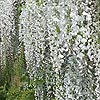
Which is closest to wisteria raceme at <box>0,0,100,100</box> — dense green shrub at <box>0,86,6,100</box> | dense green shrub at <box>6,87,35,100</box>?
dense green shrub at <box>6,87,35,100</box>

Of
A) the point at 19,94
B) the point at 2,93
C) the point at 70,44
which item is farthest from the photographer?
the point at 2,93

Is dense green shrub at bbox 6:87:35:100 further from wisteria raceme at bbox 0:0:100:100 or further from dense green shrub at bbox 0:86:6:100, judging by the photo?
wisteria raceme at bbox 0:0:100:100

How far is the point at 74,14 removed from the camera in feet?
14.1

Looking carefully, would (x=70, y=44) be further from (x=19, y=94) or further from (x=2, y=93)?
(x=2, y=93)

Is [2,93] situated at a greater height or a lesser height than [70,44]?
lesser

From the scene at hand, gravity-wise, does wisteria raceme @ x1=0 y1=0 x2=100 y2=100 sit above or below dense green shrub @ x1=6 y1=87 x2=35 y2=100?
above

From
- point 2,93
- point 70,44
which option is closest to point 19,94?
point 2,93

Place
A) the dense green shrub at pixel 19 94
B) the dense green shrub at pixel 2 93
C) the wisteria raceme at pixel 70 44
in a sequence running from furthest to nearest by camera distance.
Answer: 1. the dense green shrub at pixel 2 93
2. the dense green shrub at pixel 19 94
3. the wisteria raceme at pixel 70 44

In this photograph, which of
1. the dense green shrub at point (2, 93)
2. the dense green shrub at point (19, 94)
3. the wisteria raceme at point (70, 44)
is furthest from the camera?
the dense green shrub at point (2, 93)

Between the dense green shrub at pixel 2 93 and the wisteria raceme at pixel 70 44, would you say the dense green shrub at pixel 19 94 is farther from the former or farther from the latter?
the wisteria raceme at pixel 70 44

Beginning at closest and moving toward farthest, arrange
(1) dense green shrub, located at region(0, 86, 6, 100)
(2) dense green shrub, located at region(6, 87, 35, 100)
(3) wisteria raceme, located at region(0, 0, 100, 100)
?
(3) wisteria raceme, located at region(0, 0, 100, 100) → (2) dense green shrub, located at region(6, 87, 35, 100) → (1) dense green shrub, located at region(0, 86, 6, 100)

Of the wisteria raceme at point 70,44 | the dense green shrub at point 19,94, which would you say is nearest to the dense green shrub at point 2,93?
the dense green shrub at point 19,94

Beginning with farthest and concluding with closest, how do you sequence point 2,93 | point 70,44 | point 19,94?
point 2,93 → point 19,94 → point 70,44

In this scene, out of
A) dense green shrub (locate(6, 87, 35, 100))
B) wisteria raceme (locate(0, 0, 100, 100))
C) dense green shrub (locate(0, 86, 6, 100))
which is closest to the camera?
wisteria raceme (locate(0, 0, 100, 100))
